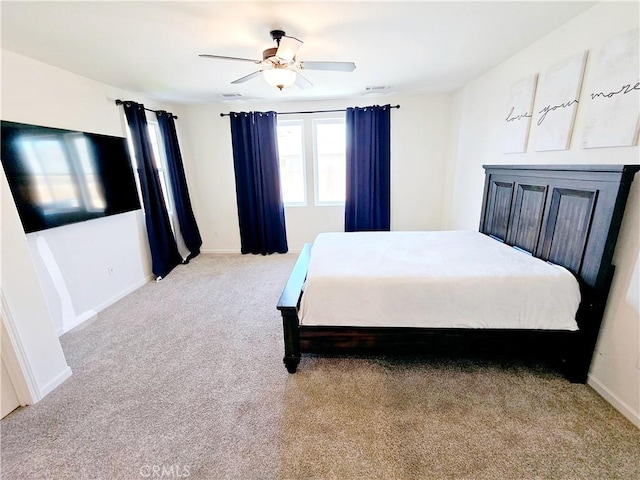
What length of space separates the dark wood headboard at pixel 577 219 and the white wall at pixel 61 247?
3.53 meters

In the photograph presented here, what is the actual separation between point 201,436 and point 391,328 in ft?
4.21

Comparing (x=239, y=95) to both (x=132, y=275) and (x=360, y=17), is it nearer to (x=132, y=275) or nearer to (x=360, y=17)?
(x=360, y=17)

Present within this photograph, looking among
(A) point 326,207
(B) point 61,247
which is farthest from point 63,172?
(A) point 326,207

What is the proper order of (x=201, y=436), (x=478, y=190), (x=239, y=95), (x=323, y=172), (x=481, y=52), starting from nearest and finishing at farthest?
(x=201, y=436), (x=481, y=52), (x=478, y=190), (x=239, y=95), (x=323, y=172)

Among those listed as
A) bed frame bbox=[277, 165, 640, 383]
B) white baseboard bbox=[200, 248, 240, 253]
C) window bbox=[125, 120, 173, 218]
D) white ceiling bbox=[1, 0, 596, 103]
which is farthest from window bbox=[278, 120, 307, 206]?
bed frame bbox=[277, 165, 640, 383]

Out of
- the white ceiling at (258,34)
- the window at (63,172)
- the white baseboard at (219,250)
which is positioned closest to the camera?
the white ceiling at (258,34)

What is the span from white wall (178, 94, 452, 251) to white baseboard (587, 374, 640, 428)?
289cm

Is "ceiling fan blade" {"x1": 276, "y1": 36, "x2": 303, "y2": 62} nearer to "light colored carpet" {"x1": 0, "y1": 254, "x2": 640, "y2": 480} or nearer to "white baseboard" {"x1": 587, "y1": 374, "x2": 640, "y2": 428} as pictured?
"light colored carpet" {"x1": 0, "y1": 254, "x2": 640, "y2": 480}

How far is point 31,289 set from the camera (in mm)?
Result: 1735

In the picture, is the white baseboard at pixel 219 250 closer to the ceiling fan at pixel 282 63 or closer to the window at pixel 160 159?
the window at pixel 160 159

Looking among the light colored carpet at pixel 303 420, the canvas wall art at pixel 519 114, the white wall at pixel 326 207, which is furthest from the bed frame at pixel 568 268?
the white wall at pixel 326 207

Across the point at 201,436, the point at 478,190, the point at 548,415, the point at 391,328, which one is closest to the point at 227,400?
the point at 201,436

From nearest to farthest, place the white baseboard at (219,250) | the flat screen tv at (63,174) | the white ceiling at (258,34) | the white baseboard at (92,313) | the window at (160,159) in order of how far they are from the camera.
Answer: the white ceiling at (258,34) → the flat screen tv at (63,174) → the white baseboard at (92,313) → the window at (160,159) → the white baseboard at (219,250)

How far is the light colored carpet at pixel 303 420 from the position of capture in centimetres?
129
